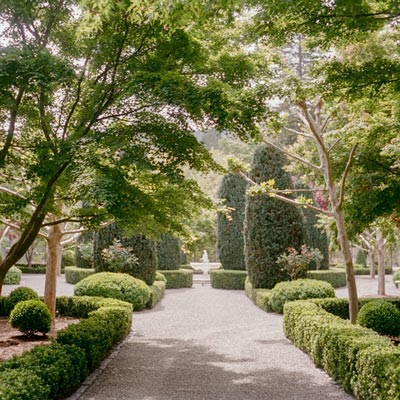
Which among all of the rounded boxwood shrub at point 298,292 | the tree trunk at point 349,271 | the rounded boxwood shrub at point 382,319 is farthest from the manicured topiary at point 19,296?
the rounded boxwood shrub at point 382,319

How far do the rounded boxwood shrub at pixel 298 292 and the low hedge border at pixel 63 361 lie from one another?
541 cm

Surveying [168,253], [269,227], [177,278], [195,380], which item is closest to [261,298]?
[269,227]

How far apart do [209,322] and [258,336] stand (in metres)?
2.38

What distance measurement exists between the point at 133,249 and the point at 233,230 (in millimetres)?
7483

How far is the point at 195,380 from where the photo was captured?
683 centimetres

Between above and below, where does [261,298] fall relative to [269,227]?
below

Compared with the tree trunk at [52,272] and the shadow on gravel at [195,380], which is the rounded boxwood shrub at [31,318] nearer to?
the shadow on gravel at [195,380]

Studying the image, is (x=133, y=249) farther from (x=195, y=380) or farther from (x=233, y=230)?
(x=195, y=380)

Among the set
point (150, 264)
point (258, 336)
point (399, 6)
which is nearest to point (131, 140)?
point (399, 6)

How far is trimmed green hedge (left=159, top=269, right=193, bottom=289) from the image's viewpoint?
2316 cm

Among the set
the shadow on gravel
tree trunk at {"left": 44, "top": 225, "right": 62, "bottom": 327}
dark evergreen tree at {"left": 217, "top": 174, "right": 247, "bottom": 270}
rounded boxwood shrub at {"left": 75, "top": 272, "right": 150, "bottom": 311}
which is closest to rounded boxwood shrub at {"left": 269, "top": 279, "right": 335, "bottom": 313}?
rounded boxwood shrub at {"left": 75, "top": 272, "right": 150, "bottom": 311}

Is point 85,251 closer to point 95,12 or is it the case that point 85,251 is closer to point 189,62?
point 189,62

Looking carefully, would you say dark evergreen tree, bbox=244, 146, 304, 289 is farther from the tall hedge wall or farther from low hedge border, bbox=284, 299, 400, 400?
the tall hedge wall

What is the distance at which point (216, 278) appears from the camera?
22.7 m
